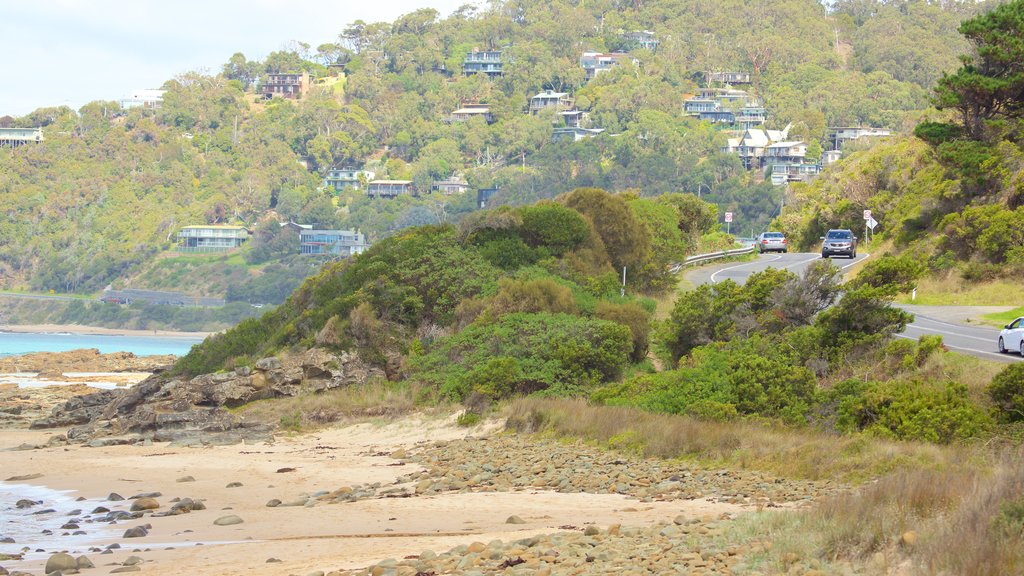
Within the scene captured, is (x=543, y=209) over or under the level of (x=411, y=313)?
over

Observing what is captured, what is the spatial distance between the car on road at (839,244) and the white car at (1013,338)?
24.1 meters

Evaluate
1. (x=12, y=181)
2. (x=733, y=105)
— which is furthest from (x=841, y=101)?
(x=12, y=181)

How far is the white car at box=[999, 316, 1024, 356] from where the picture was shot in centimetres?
2369

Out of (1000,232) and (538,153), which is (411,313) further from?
(538,153)

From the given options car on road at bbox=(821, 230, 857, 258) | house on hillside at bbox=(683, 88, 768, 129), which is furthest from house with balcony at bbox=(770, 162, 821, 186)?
car on road at bbox=(821, 230, 857, 258)

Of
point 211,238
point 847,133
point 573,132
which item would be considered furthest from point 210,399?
point 573,132

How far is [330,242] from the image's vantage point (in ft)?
472

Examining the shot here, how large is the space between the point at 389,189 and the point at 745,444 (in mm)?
155941

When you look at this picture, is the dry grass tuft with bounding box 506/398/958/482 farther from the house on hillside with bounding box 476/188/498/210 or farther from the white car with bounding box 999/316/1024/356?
the house on hillside with bounding box 476/188/498/210

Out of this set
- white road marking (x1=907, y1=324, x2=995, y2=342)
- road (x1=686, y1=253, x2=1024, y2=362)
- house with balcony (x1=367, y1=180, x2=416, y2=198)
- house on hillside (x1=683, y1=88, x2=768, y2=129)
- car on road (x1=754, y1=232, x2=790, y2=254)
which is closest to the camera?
road (x1=686, y1=253, x2=1024, y2=362)

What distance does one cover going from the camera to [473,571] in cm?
1071

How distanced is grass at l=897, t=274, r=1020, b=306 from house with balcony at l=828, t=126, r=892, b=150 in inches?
5096

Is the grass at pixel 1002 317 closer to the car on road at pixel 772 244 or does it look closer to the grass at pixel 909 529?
the grass at pixel 909 529

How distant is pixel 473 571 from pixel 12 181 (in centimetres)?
17372
